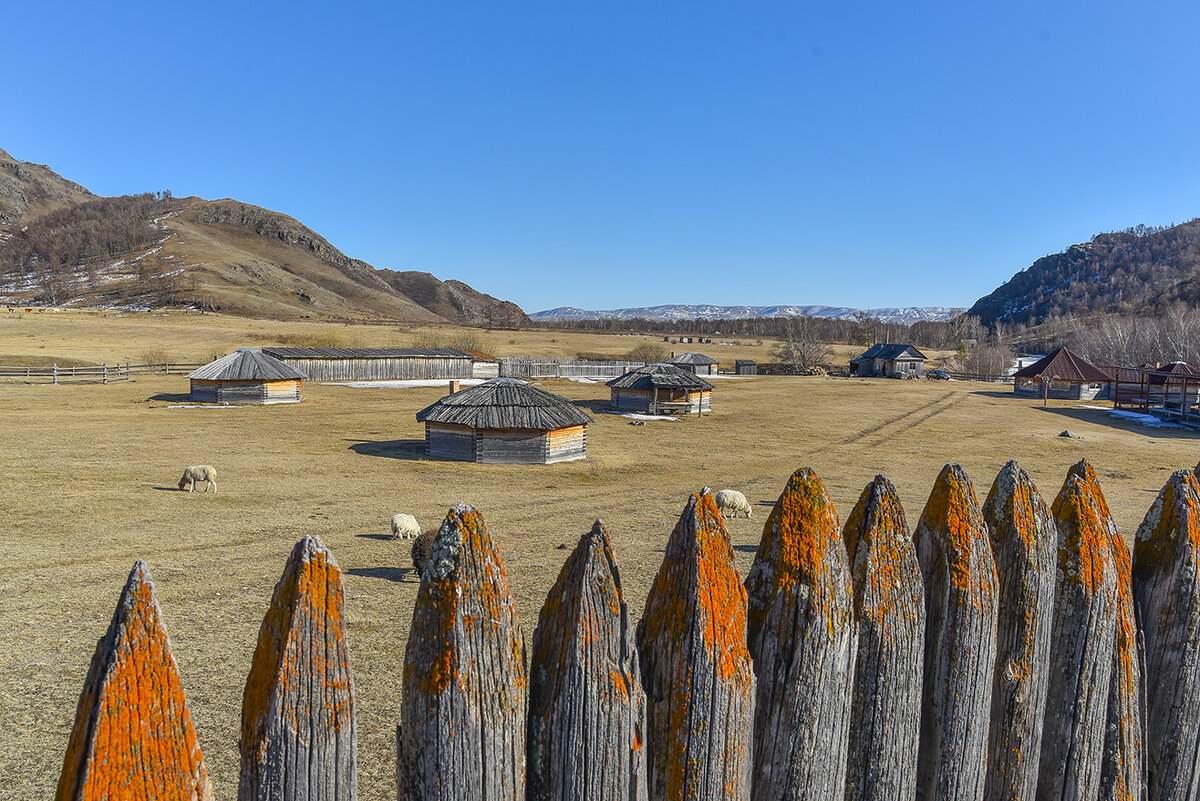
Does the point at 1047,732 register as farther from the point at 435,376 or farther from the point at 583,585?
the point at 435,376

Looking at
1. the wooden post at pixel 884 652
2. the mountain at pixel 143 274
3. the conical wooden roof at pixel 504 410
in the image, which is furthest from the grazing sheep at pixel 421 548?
the mountain at pixel 143 274

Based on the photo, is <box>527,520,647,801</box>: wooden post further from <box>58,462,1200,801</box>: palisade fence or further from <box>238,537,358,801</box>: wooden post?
<box>238,537,358,801</box>: wooden post

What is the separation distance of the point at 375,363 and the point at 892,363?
2206 inches

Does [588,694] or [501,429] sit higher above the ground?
[588,694]

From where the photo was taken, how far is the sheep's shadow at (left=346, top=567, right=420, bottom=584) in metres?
11.8

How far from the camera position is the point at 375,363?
59.8 metres

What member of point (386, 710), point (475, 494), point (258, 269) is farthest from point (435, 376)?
point (258, 269)

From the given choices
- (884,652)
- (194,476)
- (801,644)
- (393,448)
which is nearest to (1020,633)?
(884,652)

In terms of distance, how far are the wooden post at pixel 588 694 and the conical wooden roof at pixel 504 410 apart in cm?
2393

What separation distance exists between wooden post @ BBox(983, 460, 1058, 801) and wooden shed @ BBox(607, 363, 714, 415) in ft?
128

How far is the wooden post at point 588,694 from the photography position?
185 cm

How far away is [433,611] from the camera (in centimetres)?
173

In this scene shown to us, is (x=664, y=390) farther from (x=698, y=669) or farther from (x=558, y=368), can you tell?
(x=698, y=669)

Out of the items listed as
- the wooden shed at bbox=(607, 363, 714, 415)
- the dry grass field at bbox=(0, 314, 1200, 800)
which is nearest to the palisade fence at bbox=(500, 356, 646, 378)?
the dry grass field at bbox=(0, 314, 1200, 800)
